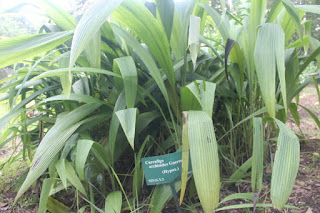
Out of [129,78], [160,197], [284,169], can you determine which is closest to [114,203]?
[160,197]

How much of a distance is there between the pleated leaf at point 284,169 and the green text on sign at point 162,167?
0.76ft

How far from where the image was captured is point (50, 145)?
67 cm

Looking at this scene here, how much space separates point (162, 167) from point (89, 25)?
38 cm

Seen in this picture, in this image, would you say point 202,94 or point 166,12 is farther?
point 166,12

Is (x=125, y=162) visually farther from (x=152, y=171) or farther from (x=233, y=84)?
(x=233, y=84)

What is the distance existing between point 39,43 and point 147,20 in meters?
0.26

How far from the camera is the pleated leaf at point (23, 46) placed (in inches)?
23.9

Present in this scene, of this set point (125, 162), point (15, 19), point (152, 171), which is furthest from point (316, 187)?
point (15, 19)

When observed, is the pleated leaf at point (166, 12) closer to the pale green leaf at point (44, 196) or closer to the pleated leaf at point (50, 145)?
the pleated leaf at point (50, 145)

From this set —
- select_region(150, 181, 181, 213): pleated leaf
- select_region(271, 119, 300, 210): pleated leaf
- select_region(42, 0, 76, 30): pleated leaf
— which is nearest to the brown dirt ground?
select_region(150, 181, 181, 213): pleated leaf

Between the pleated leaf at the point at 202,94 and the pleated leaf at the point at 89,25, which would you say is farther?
the pleated leaf at the point at 202,94

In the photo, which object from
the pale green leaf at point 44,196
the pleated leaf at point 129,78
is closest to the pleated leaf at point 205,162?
the pleated leaf at point 129,78

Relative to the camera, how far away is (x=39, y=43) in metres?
0.63

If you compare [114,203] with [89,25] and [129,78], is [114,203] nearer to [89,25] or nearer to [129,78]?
[129,78]
